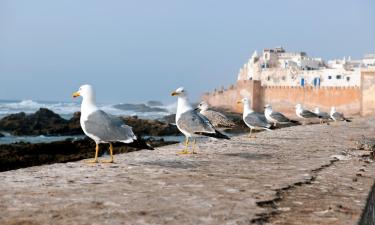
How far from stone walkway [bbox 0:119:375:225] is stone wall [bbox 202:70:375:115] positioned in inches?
1101

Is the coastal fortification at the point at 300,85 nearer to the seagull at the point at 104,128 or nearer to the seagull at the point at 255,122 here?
the seagull at the point at 255,122

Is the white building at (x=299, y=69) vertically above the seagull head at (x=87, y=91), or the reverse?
the white building at (x=299, y=69)

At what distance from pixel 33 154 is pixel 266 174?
291 inches

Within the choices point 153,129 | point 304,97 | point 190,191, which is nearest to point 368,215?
point 190,191

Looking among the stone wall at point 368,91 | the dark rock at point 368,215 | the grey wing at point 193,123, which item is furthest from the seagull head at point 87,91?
the stone wall at point 368,91

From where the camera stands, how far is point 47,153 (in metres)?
11.0

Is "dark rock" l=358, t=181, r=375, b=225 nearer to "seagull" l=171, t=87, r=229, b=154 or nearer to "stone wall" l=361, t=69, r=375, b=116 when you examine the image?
"seagull" l=171, t=87, r=229, b=154

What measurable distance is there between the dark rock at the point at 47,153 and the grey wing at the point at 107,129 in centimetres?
413

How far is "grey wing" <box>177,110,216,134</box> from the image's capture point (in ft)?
20.3

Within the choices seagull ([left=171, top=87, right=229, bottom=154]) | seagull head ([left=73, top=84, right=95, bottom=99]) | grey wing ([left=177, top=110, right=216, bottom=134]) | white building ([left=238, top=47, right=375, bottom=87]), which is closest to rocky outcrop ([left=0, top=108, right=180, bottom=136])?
seagull ([left=171, top=87, right=229, bottom=154])

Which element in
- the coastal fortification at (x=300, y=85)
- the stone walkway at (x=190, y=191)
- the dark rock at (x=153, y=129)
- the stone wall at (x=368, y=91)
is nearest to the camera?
the stone walkway at (x=190, y=191)

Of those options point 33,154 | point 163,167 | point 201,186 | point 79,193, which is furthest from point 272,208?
point 33,154

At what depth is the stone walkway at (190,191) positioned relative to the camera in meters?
2.90

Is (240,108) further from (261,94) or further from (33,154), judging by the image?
(33,154)
